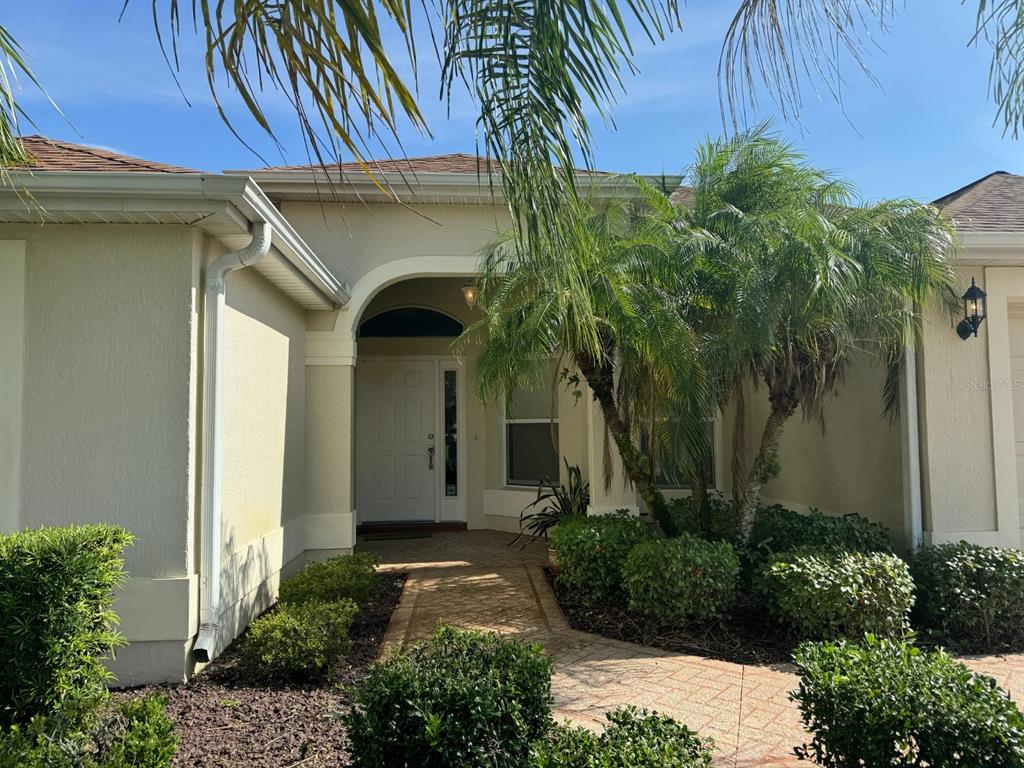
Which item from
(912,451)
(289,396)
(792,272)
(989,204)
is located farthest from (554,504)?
(989,204)

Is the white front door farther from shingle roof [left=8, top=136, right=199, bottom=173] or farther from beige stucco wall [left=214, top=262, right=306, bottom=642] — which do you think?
shingle roof [left=8, top=136, right=199, bottom=173]

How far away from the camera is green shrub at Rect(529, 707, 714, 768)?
241 cm

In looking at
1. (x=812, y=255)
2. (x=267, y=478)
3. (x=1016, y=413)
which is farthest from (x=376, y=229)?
(x=1016, y=413)

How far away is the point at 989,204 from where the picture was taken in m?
7.09

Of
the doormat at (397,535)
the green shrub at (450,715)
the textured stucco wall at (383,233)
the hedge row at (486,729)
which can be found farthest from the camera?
the doormat at (397,535)

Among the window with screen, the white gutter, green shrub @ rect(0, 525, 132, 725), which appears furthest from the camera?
the window with screen

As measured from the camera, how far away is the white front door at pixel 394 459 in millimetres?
10500

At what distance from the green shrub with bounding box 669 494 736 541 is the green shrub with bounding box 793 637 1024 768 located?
3.47 metres

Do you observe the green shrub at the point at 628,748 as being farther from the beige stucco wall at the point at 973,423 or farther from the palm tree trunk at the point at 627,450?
the beige stucco wall at the point at 973,423

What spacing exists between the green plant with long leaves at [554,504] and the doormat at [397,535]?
1.43 meters

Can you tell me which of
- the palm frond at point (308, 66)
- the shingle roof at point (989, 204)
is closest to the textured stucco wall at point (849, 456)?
the shingle roof at point (989, 204)

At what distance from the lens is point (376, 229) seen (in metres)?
7.56

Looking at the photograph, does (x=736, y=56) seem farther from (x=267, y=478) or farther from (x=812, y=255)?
(x=267, y=478)

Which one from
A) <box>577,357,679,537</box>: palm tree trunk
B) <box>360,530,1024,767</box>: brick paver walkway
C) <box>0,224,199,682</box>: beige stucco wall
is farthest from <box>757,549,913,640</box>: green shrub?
<box>0,224,199,682</box>: beige stucco wall
